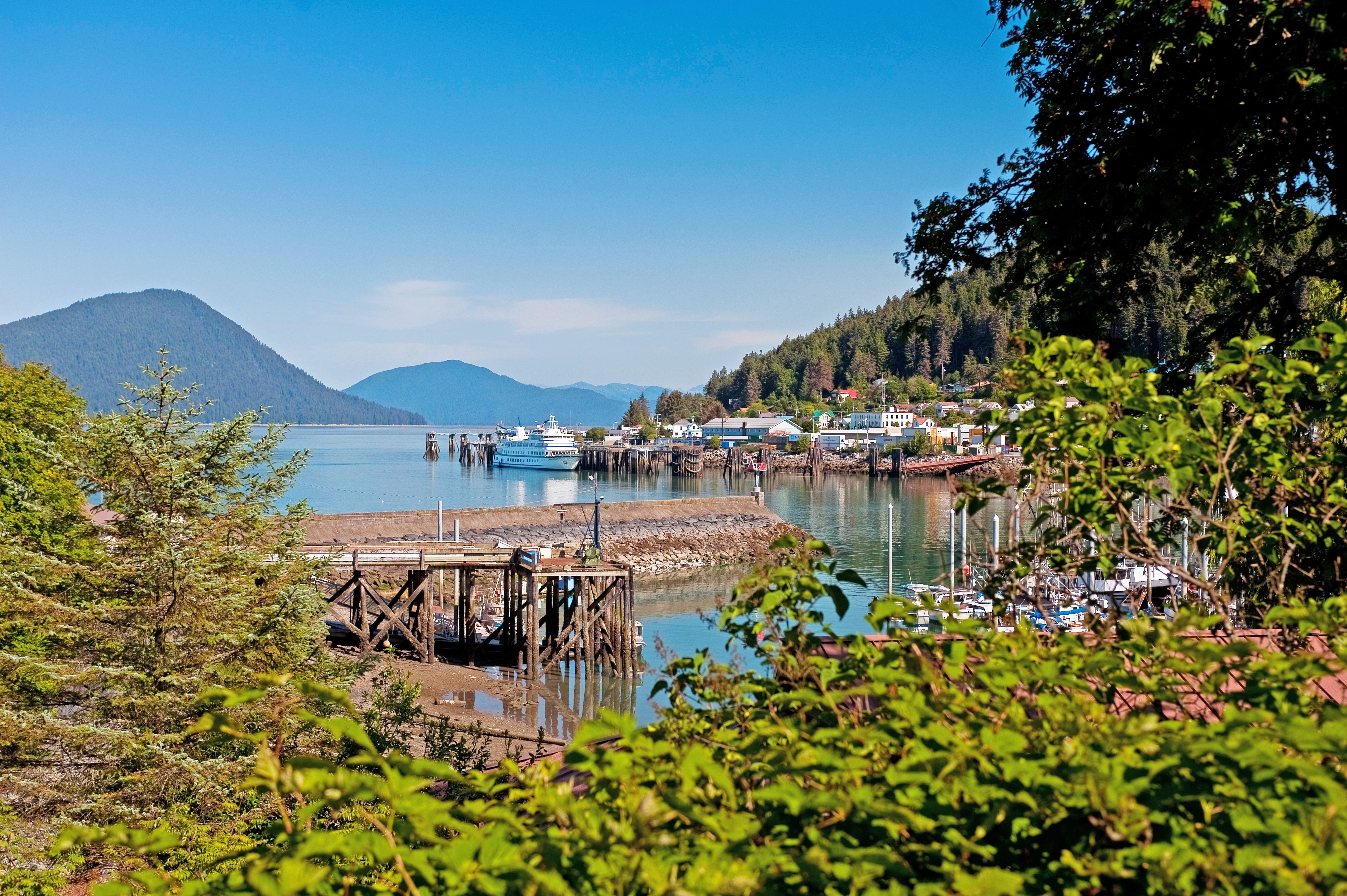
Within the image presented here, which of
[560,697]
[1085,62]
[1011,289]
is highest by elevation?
[1085,62]

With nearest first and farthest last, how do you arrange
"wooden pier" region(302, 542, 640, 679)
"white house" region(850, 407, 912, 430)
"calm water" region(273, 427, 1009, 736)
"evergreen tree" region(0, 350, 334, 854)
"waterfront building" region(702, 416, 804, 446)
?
1. "evergreen tree" region(0, 350, 334, 854)
2. "calm water" region(273, 427, 1009, 736)
3. "wooden pier" region(302, 542, 640, 679)
4. "white house" region(850, 407, 912, 430)
5. "waterfront building" region(702, 416, 804, 446)

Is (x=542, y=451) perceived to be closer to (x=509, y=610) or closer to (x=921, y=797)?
(x=509, y=610)

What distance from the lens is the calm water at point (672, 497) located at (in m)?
23.7

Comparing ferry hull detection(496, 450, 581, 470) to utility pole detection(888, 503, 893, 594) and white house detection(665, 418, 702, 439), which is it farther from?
utility pole detection(888, 503, 893, 594)

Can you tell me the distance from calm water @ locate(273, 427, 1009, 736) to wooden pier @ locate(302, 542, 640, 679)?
0.95m

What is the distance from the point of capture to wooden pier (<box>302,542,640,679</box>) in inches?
973

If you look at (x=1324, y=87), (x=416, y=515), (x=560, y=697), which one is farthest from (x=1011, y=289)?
(x=416, y=515)

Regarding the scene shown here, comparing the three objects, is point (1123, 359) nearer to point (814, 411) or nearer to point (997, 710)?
point (997, 710)

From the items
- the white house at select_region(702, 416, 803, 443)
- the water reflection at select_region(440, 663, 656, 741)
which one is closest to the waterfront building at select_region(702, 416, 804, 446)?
the white house at select_region(702, 416, 803, 443)

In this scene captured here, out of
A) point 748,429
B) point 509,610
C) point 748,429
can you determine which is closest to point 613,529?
point 509,610

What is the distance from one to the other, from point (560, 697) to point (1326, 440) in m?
21.5

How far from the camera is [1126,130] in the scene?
24.7ft

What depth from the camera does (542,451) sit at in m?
122

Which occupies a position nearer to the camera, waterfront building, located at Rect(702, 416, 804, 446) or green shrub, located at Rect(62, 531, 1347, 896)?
green shrub, located at Rect(62, 531, 1347, 896)
